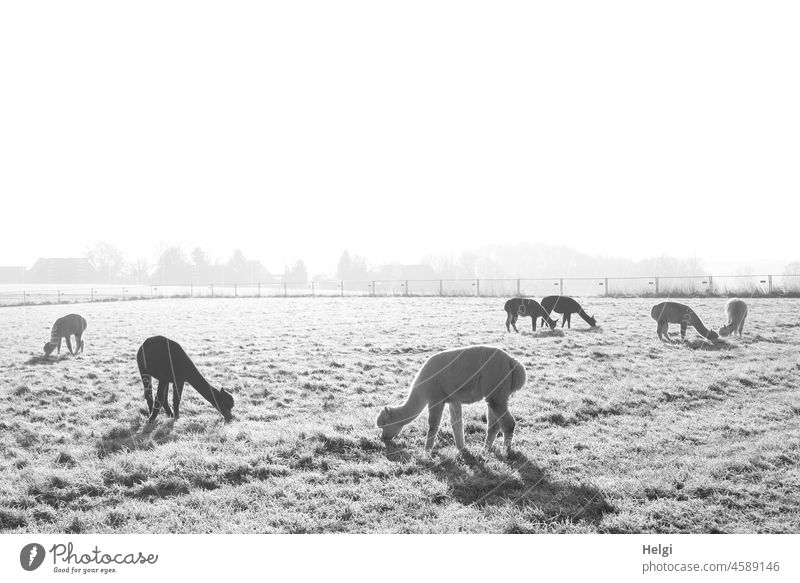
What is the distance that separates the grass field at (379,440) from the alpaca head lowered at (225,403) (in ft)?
0.46

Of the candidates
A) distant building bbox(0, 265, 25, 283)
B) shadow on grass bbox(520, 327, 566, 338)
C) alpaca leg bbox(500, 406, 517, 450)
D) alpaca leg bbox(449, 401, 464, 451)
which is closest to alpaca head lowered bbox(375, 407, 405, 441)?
alpaca leg bbox(449, 401, 464, 451)

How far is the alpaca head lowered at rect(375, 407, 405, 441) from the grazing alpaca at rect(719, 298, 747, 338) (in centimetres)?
465

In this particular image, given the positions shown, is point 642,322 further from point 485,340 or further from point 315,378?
point 315,378

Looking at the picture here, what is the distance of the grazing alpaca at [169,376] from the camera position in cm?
462

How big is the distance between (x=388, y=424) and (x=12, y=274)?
14.1 feet

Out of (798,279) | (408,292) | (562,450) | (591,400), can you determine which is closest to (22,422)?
(408,292)

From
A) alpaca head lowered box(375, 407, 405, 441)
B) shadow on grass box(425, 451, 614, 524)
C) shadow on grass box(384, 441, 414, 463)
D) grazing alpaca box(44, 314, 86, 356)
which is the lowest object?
shadow on grass box(425, 451, 614, 524)

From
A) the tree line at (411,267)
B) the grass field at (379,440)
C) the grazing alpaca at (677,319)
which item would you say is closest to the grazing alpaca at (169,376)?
the grass field at (379,440)

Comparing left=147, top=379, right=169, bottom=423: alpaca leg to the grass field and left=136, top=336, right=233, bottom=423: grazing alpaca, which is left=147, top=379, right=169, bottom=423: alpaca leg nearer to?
left=136, top=336, right=233, bottom=423: grazing alpaca

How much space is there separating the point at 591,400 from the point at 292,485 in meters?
2.85

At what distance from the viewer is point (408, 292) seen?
616 cm

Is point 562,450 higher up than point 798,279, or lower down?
lower down

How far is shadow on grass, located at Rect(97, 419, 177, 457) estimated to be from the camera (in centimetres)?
402
